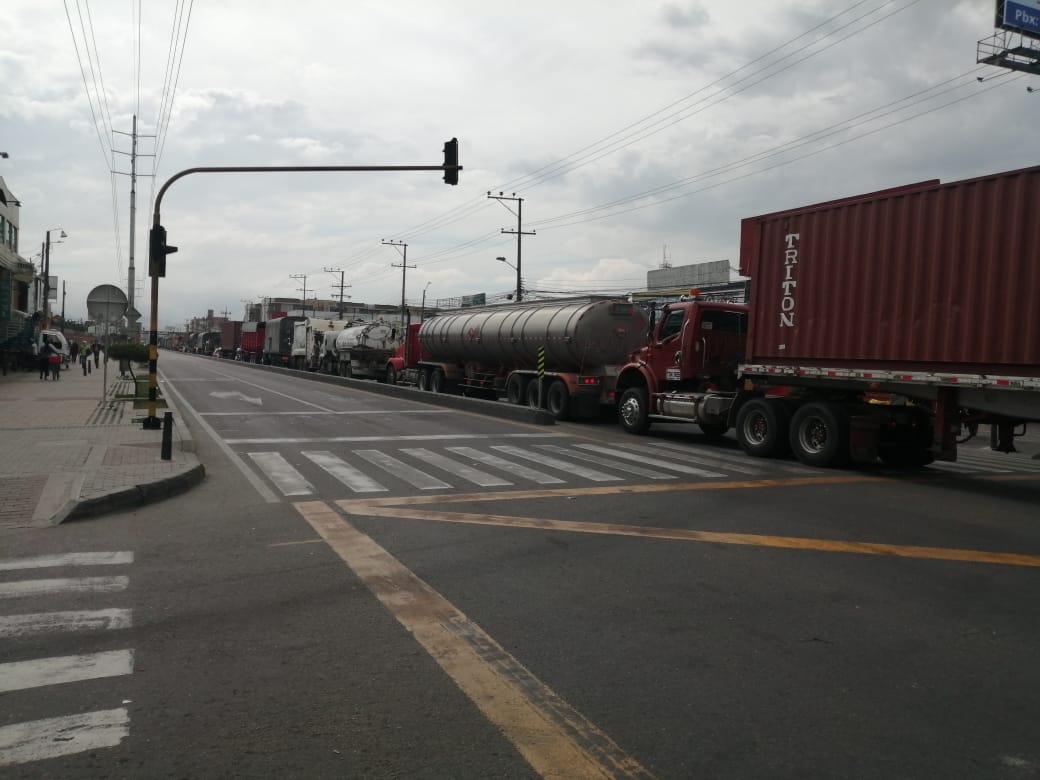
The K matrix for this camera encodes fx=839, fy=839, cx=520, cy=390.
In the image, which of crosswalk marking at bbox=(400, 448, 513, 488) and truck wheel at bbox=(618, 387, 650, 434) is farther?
truck wheel at bbox=(618, 387, 650, 434)

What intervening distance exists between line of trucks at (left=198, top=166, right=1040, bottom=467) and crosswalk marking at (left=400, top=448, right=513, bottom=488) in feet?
16.6

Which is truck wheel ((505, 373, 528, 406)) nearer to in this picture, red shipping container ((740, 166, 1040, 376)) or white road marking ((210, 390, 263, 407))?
white road marking ((210, 390, 263, 407))

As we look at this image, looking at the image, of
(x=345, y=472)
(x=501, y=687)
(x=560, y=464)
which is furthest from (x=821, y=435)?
(x=501, y=687)

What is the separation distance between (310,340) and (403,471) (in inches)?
1582

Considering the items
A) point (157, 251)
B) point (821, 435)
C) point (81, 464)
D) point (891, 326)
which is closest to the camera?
point (81, 464)

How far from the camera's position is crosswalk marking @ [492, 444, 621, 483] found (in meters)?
11.3

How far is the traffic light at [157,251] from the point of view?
15.0 meters

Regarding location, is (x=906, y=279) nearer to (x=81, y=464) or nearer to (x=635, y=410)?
(x=635, y=410)

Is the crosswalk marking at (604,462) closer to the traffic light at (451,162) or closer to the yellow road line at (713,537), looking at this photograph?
the yellow road line at (713,537)

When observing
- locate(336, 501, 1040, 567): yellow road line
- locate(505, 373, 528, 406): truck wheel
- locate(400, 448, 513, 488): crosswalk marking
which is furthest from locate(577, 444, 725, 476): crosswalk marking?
locate(505, 373, 528, 406): truck wheel

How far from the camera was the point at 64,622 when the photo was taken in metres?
5.06

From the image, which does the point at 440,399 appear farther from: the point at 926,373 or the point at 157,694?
the point at 157,694

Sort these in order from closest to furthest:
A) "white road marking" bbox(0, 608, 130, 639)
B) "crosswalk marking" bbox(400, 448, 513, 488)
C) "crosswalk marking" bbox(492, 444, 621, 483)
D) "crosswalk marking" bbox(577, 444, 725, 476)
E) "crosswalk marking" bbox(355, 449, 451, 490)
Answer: "white road marking" bbox(0, 608, 130, 639) < "crosswalk marking" bbox(355, 449, 451, 490) < "crosswalk marking" bbox(400, 448, 513, 488) < "crosswalk marking" bbox(492, 444, 621, 483) < "crosswalk marking" bbox(577, 444, 725, 476)

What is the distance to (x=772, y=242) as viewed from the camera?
13812 mm
